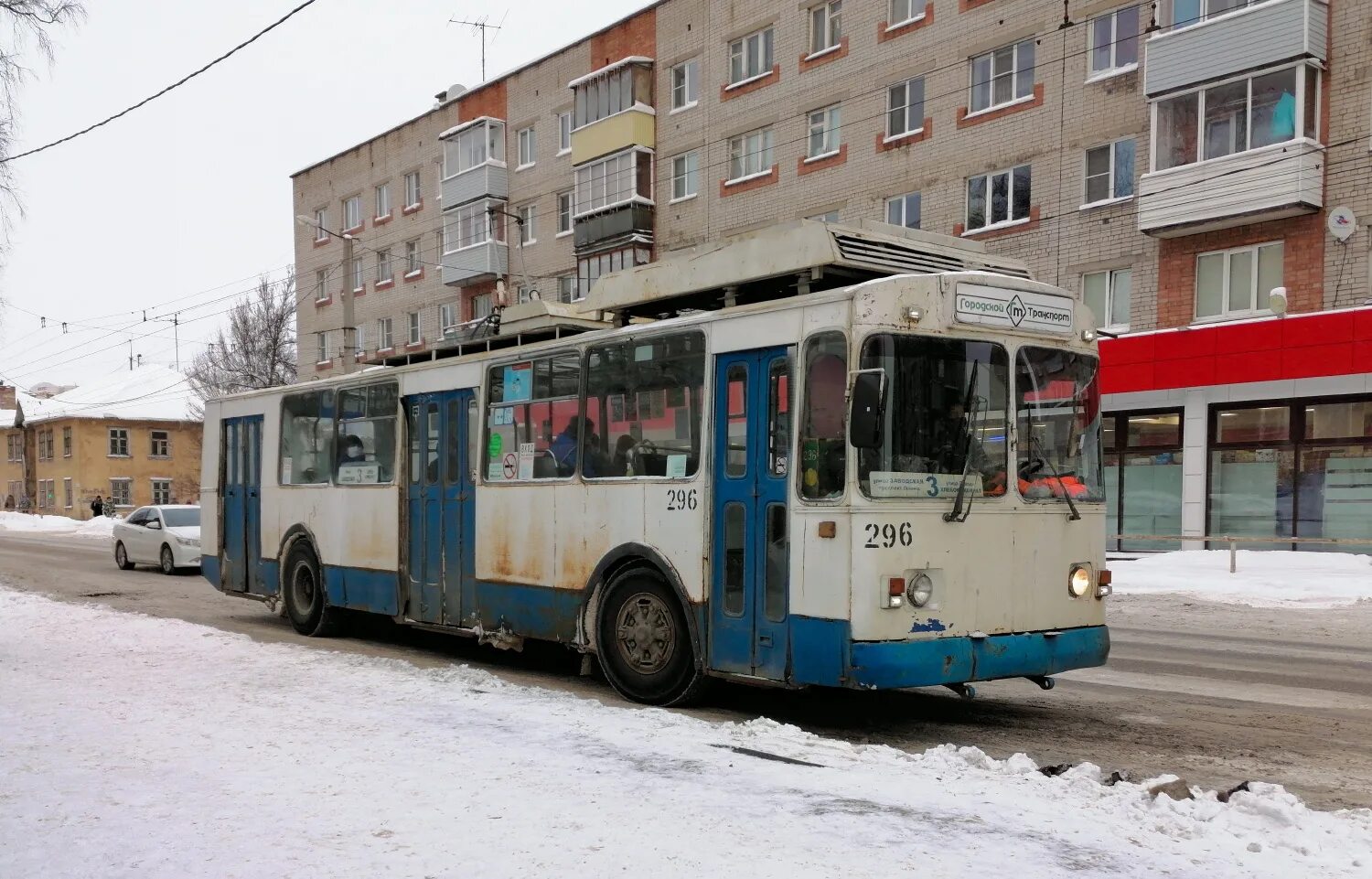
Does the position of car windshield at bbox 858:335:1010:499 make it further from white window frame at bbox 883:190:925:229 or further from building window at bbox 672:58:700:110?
building window at bbox 672:58:700:110

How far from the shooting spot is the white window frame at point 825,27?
32.4 m

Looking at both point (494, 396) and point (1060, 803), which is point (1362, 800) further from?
point (494, 396)

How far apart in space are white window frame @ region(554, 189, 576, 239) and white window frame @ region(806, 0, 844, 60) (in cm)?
1125

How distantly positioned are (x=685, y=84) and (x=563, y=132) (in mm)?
6371

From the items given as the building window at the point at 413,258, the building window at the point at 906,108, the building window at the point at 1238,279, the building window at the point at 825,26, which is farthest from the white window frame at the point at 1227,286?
the building window at the point at 413,258

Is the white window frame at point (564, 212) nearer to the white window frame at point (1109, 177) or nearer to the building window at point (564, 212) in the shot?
the building window at point (564, 212)

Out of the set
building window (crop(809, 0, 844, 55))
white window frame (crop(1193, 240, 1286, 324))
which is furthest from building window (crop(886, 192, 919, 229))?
white window frame (crop(1193, 240, 1286, 324))

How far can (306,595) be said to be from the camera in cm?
1380

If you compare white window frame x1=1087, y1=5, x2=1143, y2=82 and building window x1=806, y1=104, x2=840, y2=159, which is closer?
white window frame x1=1087, y1=5, x2=1143, y2=82

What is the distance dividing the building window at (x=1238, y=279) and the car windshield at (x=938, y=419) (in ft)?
61.3

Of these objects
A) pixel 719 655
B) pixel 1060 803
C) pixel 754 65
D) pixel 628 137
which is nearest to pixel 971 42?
pixel 754 65

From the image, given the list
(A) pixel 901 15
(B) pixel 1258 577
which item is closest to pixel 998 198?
(A) pixel 901 15

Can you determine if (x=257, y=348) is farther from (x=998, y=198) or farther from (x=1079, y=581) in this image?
(x=1079, y=581)

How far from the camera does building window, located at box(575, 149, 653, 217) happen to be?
3775 centimetres
